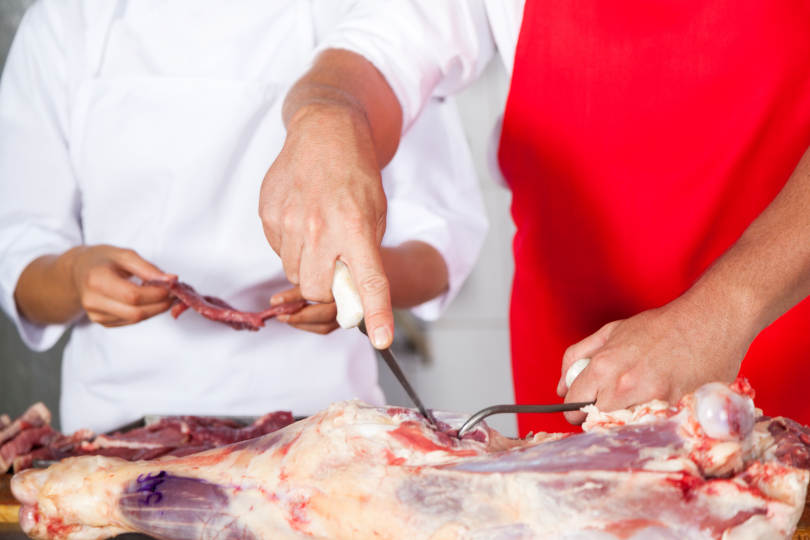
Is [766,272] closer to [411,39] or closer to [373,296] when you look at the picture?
[373,296]

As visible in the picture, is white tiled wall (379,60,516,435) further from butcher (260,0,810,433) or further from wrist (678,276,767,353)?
wrist (678,276,767,353)

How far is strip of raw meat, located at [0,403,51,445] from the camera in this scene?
155 centimetres

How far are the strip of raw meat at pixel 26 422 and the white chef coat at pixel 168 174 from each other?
0.30 meters

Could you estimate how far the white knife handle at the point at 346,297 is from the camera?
1.04 metres

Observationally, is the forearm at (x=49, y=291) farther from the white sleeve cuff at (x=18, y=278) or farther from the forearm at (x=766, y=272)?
the forearm at (x=766, y=272)

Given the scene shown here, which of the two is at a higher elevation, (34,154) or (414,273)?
(34,154)

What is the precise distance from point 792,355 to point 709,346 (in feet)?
1.65

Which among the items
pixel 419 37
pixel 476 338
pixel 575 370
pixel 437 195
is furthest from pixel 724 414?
pixel 476 338

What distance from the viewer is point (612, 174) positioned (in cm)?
151

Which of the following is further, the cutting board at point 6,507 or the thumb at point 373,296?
the cutting board at point 6,507

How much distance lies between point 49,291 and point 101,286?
0.30 m

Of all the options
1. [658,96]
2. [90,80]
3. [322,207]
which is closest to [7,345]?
[90,80]

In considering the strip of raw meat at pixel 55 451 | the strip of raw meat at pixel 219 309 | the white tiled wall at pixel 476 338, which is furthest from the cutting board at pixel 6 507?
the white tiled wall at pixel 476 338

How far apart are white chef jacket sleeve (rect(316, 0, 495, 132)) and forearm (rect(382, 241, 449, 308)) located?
397 mm
